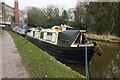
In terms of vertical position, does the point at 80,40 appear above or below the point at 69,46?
above

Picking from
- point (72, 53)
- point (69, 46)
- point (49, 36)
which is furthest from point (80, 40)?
point (49, 36)

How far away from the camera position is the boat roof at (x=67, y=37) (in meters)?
15.5

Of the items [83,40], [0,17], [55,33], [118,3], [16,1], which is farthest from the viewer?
[0,17]

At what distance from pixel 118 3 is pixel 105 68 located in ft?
67.1

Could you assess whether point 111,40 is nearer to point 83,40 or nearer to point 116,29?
point 116,29

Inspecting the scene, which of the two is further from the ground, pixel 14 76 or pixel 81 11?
pixel 81 11

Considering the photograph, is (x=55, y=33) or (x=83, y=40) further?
(x=55, y=33)

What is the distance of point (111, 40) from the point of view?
29.7 m

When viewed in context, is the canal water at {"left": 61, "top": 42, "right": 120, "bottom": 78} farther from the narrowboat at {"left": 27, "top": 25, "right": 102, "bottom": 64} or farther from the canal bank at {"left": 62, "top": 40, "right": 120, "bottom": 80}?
the narrowboat at {"left": 27, "top": 25, "right": 102, "bottom": 64}

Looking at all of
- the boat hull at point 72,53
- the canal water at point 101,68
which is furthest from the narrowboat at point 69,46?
the canal water at point 101,68

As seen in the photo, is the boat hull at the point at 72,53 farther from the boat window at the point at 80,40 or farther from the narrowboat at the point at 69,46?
the boat window at the point at 80,40

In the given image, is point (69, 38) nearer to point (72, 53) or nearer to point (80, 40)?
point (80, 40)

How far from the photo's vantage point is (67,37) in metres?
16.1

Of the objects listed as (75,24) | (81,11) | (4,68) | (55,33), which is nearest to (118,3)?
(81,11)
